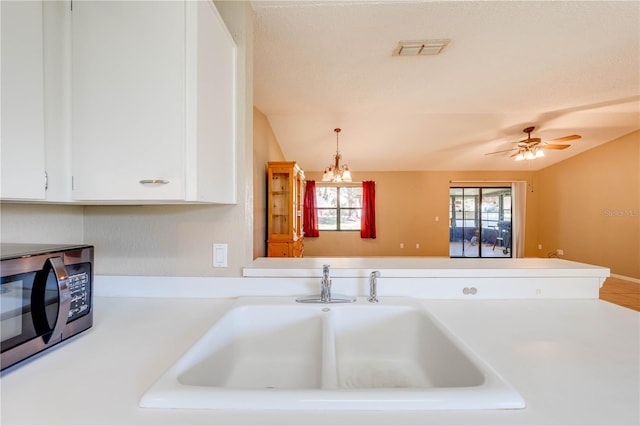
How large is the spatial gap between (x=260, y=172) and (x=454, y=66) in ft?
8.93

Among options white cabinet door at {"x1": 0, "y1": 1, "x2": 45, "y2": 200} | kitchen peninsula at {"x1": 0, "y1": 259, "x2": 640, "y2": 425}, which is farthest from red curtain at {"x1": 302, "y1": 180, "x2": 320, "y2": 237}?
white cabinet door at {"x1": 0, "y1": 1, "x2": 45, "y2": 200}

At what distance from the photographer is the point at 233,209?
1.27m

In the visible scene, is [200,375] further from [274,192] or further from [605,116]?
[605,116]

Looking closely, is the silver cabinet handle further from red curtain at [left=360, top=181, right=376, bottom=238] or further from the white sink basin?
red curtain at [left=360, top=181, right=376, bottom=238]

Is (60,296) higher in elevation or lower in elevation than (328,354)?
higher

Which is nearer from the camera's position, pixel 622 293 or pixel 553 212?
pixel 622 293

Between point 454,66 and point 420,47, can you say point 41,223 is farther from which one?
point 454,66

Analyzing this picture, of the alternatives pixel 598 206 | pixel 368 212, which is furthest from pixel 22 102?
pixel 598 206

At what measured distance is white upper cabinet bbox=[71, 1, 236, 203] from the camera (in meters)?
0.90

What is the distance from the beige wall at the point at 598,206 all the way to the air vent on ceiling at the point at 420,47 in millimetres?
5262

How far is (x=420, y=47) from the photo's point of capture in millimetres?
1925

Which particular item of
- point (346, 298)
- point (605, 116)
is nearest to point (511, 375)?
point (346, 298)

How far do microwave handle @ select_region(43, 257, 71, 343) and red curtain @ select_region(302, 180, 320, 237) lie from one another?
19.8 feet

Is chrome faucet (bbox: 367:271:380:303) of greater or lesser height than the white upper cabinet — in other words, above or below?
below
